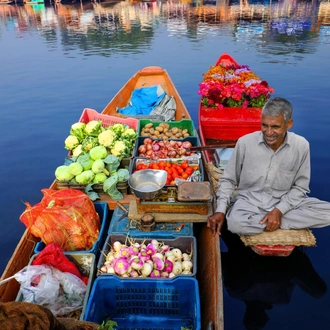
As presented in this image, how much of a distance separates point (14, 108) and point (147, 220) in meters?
9.88

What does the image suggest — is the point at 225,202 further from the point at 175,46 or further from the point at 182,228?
the point at 175,46

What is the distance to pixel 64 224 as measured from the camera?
3709 mm

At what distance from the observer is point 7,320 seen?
1.92 metres

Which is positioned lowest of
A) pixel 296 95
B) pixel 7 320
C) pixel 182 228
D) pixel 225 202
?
pixel 296 95

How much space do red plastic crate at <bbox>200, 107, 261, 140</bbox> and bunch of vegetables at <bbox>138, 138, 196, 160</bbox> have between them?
1130mm

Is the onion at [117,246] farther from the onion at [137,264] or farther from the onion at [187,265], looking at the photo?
the onion at [187,265]

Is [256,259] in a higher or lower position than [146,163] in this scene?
lower

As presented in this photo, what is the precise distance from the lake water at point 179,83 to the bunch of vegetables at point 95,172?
5.21 ft

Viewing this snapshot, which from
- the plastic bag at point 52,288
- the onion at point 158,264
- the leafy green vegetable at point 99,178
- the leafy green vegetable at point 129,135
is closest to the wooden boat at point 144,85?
the leafy green vegetable at point 129,135

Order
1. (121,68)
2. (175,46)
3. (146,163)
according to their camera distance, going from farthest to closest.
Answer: (175,46) → (121,68) → (146,163)

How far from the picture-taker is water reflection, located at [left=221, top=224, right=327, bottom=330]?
A: 3.87 m

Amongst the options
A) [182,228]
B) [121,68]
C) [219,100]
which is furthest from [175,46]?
[182,228]

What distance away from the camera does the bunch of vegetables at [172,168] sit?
4715 mm

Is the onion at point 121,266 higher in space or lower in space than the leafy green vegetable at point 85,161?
lower
